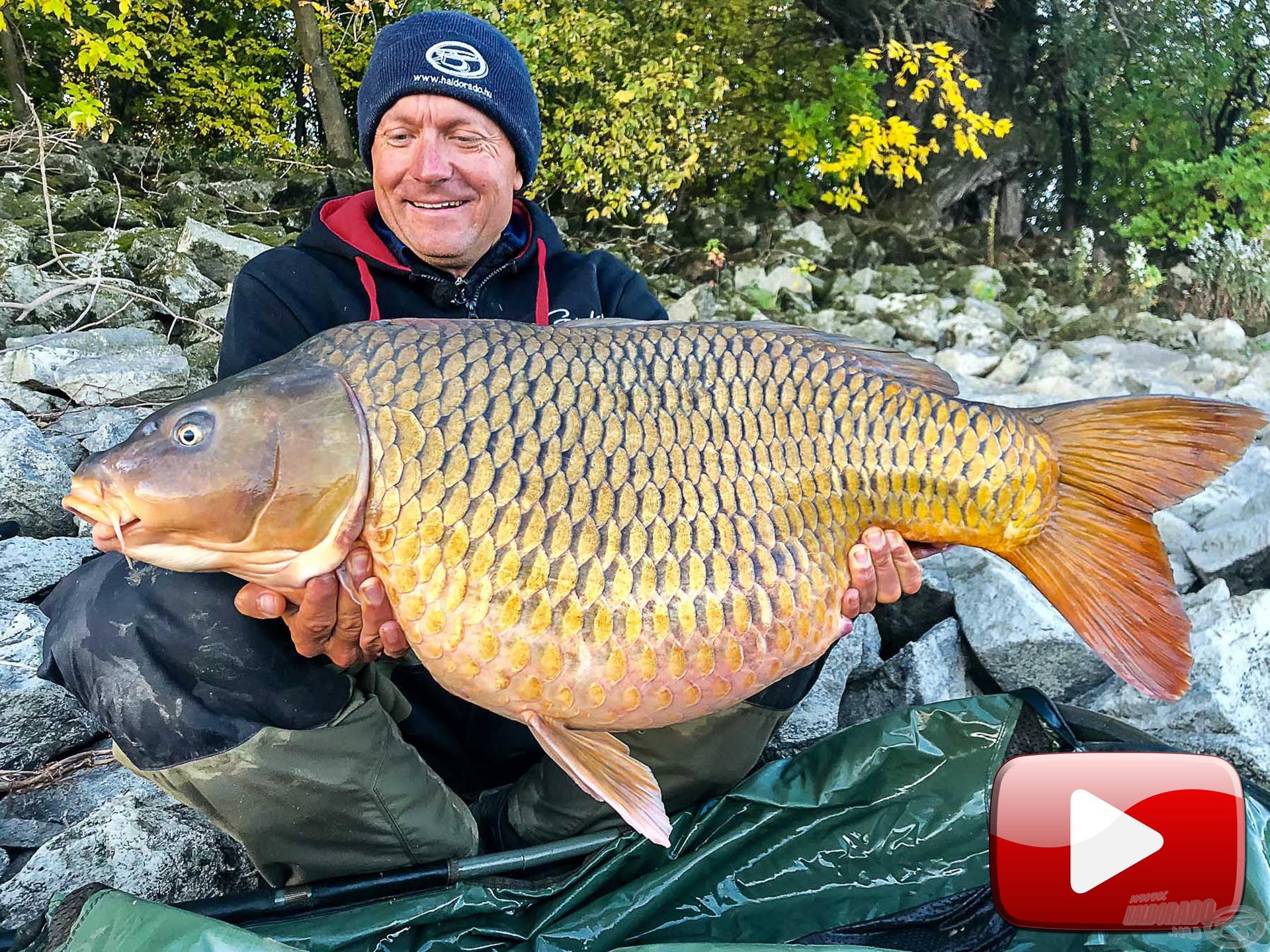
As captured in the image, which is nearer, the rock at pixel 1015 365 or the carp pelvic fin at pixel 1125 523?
the carp pelvic fin at pixel 1125 523

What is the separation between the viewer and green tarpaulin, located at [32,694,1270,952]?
123 centimetres

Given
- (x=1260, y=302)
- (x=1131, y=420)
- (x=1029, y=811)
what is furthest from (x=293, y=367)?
(x=1260, y=302)

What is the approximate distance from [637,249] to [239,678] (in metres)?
5.04

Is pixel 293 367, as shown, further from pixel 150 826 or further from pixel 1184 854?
pixel 1184 854

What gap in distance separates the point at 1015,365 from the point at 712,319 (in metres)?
2.65

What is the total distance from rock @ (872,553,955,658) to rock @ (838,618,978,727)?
0.08 m

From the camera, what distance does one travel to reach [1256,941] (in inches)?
41.6

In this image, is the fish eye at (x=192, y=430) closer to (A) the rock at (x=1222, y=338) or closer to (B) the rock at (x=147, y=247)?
(B) the rock at (x=147, y=247)

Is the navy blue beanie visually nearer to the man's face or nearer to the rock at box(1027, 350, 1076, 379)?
the man's face

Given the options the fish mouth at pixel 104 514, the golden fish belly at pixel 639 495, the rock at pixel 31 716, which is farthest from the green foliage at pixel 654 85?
the fish mouth at pixel 104 514

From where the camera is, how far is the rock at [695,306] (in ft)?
15.4

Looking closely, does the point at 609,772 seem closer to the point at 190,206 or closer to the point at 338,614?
the point at 338,614

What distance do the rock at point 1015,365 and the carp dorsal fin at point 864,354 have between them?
3.28 meters

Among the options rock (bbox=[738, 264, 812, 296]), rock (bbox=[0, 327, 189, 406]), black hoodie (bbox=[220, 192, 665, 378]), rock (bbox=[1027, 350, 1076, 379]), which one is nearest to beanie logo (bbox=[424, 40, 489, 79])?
black hoodie (bbox=[220, 192, 665, 378])
